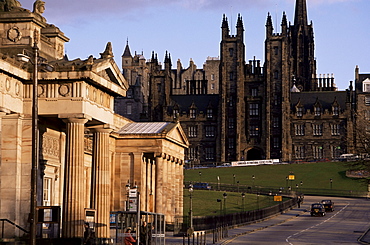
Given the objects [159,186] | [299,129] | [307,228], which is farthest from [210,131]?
[159,186]

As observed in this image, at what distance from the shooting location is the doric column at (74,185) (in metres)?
44.4

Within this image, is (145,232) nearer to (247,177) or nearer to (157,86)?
(247,177)

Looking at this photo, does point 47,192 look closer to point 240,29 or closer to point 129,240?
point 129,240

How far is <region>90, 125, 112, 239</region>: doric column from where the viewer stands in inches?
1905

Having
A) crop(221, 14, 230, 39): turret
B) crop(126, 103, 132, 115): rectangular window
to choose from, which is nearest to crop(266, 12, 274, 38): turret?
crop(221, 14, 230, 39): turret

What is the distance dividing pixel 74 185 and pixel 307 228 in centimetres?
3502

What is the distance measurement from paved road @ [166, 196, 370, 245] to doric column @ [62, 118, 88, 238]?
390 inches

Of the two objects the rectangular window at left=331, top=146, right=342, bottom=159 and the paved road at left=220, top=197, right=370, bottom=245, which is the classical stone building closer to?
the paved road at left=220, top=197, right=370, bottom=245

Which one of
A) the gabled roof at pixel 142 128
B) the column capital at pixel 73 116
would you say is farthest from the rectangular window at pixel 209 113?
the column capital at pixel 73 116

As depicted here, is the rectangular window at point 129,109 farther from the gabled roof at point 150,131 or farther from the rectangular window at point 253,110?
the gabled roof at point 150,131

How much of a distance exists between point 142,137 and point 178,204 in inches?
467

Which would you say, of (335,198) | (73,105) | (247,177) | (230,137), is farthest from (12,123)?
(230,137)

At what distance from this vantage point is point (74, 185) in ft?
147

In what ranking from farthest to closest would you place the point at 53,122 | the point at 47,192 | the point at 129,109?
1. the point at 129,109
2. the point at 47,192
3. the point at 53,122
